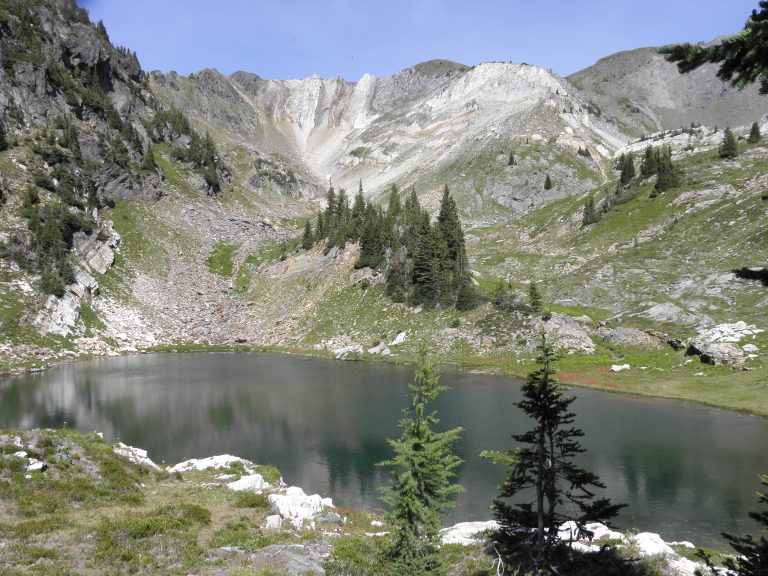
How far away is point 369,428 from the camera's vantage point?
4481cm

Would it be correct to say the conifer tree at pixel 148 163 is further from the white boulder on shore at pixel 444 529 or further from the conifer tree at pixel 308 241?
the white boulder on shore at pixel 444 529

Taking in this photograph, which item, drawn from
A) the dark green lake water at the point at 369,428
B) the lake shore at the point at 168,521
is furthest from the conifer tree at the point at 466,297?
the lake shore at the point at 168,521

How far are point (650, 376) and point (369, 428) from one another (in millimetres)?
35751

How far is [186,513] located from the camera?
72.4ft

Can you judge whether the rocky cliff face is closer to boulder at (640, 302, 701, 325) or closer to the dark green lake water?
boulder at (640, 302, 701, 325)

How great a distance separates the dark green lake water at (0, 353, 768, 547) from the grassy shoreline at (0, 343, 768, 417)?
2.32m

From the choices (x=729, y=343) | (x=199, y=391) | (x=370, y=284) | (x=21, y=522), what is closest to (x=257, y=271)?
(x=370, y=284)

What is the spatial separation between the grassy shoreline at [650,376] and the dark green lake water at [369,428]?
232 centimetres

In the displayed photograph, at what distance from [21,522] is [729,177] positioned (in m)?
127

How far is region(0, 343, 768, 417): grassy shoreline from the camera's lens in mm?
48875

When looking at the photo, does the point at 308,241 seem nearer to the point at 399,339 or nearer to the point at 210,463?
the point at 399,339

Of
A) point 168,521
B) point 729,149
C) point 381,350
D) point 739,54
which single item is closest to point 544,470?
point 739,54

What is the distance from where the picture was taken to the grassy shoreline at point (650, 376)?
4888 cm

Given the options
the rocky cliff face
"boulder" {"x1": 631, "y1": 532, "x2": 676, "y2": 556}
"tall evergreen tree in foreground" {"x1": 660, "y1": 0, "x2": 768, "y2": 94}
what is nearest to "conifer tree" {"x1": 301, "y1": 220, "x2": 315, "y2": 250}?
the rocky cliff face
